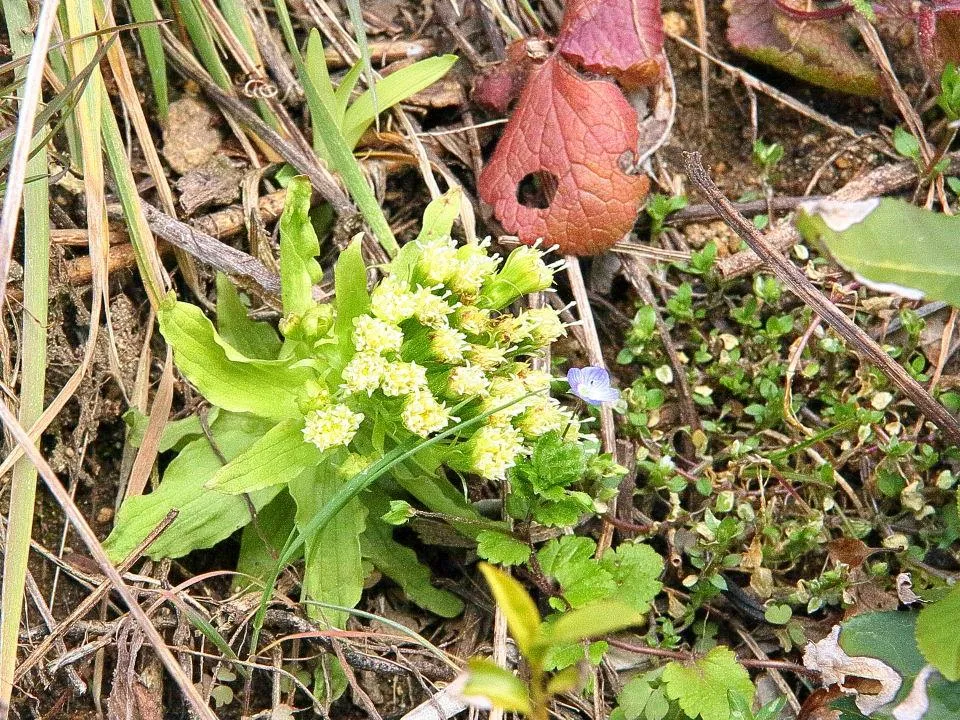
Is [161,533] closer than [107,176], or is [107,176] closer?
[161,533]

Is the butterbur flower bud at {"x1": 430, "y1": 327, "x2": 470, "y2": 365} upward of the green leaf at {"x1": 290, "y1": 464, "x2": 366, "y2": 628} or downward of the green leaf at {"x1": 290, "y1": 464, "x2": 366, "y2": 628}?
upward

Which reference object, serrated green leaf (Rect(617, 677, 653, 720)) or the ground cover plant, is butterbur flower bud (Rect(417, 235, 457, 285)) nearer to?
the ground cover plant

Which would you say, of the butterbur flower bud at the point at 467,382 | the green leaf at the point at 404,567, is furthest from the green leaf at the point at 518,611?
the green leaf at the point at 404,567

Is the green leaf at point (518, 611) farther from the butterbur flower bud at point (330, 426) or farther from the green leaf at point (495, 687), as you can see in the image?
the butterbur flower bud at point (330, 426)

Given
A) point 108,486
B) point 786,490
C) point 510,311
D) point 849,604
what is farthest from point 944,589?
point 108,486

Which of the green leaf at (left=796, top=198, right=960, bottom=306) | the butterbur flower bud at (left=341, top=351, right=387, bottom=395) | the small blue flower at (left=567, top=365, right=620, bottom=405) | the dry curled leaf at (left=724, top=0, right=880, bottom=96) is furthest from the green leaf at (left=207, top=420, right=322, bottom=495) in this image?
the dry curled leaf at (left=724, top=0, right=880, bottom=96)

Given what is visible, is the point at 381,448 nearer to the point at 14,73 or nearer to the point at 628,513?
the point at 628,513

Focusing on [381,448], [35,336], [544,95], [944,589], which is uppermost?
[544,95]
